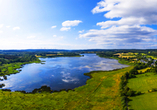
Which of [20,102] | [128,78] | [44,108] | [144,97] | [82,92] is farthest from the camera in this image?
[128,78]

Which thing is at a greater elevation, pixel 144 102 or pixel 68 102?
pixel 144 102

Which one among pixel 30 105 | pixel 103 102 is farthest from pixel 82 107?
pixel 30 105

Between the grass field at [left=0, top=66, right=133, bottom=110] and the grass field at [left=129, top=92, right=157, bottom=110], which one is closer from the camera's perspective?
the grass field at [left=129, top=92, right=157, bottom=110]

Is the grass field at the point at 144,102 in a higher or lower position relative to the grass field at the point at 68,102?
higher

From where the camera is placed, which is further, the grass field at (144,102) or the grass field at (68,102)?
the grass field at (68,102)

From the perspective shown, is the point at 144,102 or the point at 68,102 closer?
the point at 144,102

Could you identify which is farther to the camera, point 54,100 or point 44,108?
point 54,100

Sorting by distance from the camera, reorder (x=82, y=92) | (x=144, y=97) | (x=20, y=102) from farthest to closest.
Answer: (x=82, y=92) → (x=144, y=97) → (x=20, y=102)

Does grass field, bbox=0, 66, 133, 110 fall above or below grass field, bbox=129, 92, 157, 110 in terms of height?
below

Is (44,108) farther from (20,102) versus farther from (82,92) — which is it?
(82,92)

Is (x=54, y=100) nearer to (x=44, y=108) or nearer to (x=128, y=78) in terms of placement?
(x=44, y=108)
